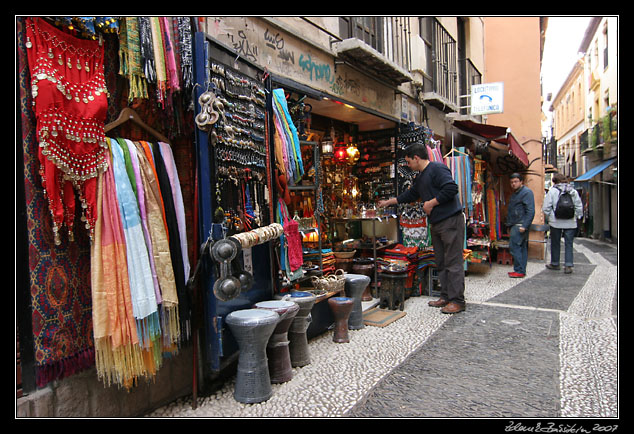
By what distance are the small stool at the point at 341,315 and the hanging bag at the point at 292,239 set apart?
525 mm

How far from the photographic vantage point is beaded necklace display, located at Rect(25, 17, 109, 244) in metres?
2.21

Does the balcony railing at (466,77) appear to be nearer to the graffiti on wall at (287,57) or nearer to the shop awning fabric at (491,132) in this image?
the shop awning fabric at (491,132)

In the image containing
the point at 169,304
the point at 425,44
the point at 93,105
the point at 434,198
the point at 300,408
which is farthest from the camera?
the point at 425,44

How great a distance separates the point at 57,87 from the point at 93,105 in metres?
0.21

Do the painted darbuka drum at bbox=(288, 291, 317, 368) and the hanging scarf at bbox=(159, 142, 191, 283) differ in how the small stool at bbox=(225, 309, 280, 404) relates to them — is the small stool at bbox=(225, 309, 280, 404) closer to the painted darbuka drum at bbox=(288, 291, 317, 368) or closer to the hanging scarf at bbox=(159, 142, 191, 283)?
the hanging scarf at bbox=(159, 142, 191, 283)

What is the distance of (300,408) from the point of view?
2904mm

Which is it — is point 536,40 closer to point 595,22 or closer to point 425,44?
point 425,44

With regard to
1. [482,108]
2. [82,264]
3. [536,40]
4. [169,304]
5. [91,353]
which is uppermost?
[536,40]

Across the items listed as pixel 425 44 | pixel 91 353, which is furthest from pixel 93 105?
pixel 425 44

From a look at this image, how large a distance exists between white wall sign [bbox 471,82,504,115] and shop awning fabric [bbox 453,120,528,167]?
58 cm

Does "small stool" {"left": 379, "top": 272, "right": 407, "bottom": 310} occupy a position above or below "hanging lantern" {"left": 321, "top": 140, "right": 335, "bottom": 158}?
below

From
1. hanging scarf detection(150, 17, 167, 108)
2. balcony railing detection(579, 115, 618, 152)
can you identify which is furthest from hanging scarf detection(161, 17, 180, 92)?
balcony railing detection(579, 115, 618, 152)

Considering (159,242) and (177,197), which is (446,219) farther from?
(159,242)

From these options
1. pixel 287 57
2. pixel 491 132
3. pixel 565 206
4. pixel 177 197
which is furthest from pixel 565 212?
pixel 177 197
